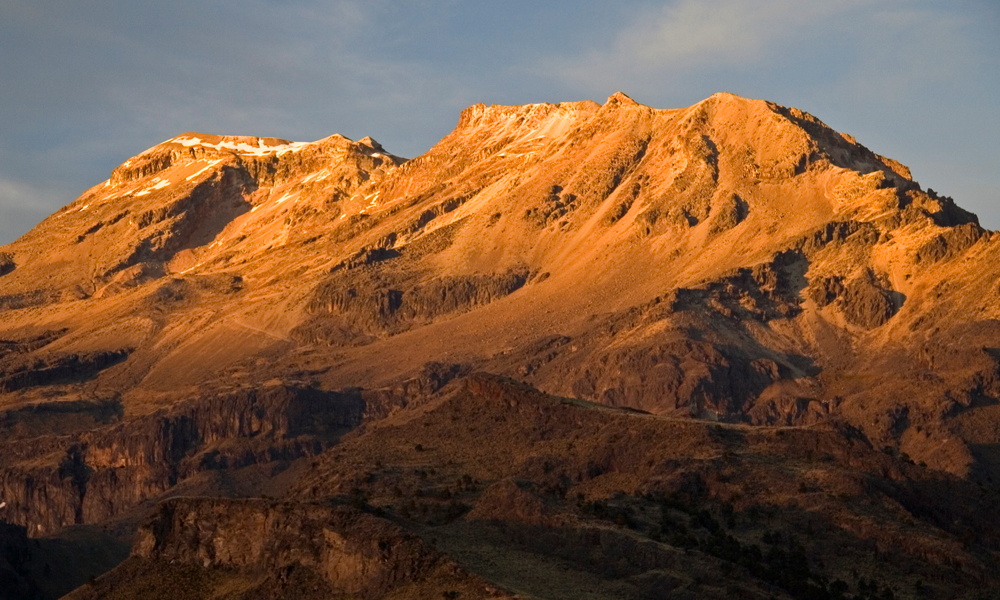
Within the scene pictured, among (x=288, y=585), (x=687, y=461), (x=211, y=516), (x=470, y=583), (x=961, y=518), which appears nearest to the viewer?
(x=470, y=583)

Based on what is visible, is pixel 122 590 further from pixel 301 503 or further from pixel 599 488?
pixel 599 488

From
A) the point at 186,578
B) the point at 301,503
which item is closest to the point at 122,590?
the point at 186,578

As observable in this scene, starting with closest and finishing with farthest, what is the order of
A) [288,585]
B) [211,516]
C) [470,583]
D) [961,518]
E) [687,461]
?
[470,583], [288,585], [211,516], [961,518], [687,461]

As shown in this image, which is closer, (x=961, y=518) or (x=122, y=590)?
(x=122, y=590)

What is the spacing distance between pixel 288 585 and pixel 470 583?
1498 centimetres

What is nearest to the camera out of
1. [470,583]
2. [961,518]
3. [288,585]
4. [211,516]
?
[470,583]

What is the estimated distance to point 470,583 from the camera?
11600 centimetres

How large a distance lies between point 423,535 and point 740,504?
103 ft

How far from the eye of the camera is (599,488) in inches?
6206

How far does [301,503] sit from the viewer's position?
132 metres

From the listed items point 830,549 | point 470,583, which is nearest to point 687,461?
point 830,549

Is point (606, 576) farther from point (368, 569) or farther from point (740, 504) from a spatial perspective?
point (740, 504)

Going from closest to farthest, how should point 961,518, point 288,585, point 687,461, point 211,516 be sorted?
point 288,585 → point 211,516 → point 961,518 → point 687,461

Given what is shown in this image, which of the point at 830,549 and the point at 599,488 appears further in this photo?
the point at 599,488
